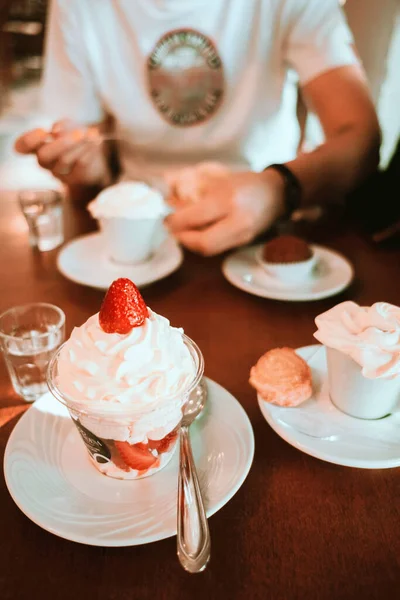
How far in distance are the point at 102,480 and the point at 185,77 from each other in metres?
1.36

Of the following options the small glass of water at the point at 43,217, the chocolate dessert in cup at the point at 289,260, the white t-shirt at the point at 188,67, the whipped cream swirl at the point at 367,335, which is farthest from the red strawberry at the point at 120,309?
the white t-shirt at the point at 188,67

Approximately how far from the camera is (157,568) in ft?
1.70

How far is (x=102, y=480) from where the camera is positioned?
2.02ft

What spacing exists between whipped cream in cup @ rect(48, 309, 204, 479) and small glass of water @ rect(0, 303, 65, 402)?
0.56 ft

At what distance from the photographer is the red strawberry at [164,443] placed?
1.98 feet

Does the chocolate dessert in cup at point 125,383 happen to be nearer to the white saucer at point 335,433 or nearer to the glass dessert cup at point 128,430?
the glass dessert cup at point 128,430

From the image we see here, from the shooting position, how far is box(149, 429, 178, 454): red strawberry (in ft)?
1.98

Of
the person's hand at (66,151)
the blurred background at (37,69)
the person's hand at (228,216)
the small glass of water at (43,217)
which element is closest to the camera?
the person's hand at (228,216)

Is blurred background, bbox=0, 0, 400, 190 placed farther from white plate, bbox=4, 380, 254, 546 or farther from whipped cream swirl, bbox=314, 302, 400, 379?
white plate, bbox=4, 380, 254, 546

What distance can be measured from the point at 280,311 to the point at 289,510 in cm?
47

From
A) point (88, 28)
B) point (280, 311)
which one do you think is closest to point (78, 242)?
point (280, 311)

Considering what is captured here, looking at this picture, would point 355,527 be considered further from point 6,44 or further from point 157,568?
point 6,44

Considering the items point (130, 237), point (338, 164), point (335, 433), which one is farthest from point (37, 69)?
point (335, 433)

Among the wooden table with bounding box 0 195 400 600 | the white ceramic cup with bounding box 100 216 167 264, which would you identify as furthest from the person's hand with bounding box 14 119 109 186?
the wooden table with bounding box 0 195 400 600
